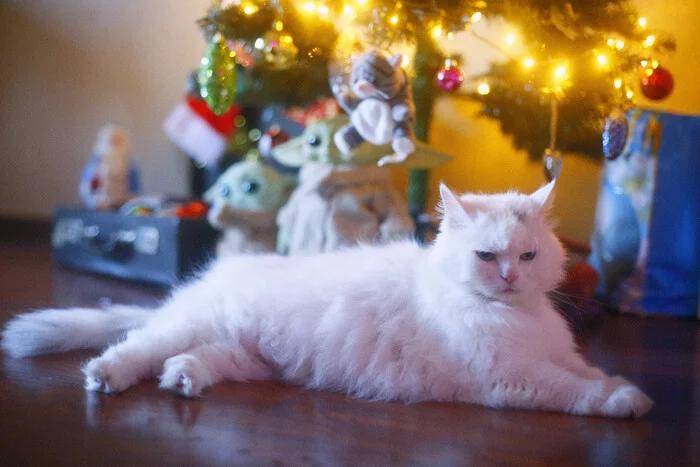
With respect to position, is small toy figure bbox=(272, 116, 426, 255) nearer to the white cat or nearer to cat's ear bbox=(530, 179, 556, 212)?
the white cat

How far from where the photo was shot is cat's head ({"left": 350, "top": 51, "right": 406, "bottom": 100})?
54.9 inches

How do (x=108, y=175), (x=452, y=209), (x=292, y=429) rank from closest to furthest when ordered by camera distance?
(x=292, y=429) < (x=452, y=209) < (x=108, y=175)

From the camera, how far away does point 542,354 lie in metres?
→ 0.99

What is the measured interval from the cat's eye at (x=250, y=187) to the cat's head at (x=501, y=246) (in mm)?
Result: 1060

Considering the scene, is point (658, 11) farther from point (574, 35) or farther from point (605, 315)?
point (605, 315)

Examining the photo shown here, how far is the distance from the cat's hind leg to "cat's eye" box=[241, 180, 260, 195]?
0.92 m

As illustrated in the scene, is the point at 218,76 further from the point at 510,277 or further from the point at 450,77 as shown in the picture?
the point at 510,277

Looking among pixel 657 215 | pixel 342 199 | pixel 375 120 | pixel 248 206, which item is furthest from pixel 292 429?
pixel 657 215

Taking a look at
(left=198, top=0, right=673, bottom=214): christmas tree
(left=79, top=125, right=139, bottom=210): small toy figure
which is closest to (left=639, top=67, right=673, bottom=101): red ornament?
(left=198, top=0, right=673, bottom=214): christmas tree

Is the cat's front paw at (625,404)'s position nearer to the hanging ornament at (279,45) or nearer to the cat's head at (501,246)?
the cat's head at (501,246)

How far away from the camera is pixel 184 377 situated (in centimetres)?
98

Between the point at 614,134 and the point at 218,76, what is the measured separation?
2.93ft

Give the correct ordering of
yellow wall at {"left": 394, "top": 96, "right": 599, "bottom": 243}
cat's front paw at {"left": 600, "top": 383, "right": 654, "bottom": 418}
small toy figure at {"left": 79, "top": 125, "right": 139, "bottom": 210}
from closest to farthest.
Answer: cat's front paw at {"left": 600, "top": 383, "right": 654, "bottom": 418}
yellow wall at {"left": 394, "top": 96, "right": 599, "bottom": 243}
small toy figure at {"left": 79, "top": 125, "right": 139, "bottom": 210}

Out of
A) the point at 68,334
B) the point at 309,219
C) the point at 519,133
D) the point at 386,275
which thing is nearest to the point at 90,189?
the point at 309,219
